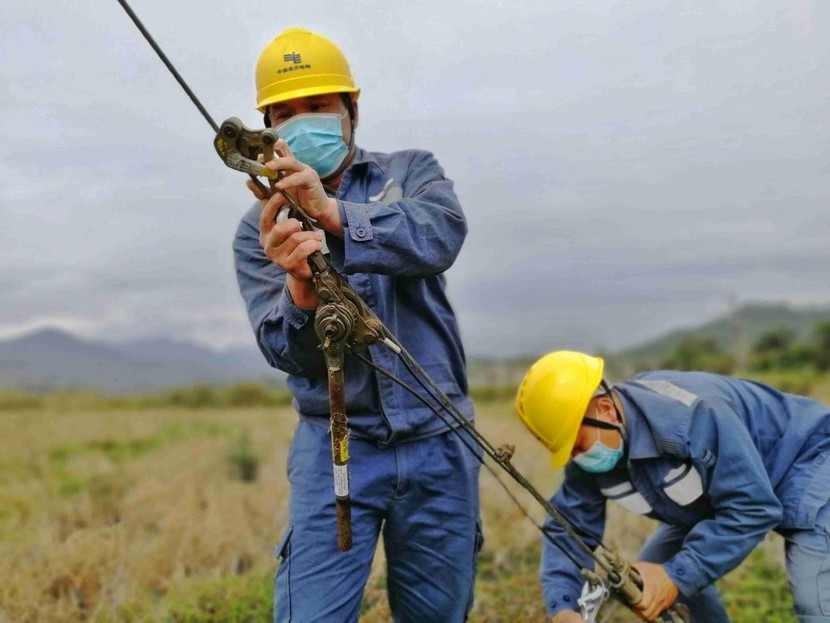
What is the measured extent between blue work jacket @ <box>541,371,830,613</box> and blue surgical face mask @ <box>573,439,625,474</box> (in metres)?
0.05

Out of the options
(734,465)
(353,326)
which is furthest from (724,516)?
(353,326)

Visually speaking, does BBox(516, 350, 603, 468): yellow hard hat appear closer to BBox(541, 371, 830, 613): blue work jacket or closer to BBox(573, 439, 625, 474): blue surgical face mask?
BBox(573, 439, 625, 474): blue surgical face mask

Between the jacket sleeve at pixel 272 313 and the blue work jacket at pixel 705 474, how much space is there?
132cm

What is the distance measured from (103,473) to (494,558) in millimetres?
4790

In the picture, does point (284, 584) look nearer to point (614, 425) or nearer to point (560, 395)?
point (560, 395)

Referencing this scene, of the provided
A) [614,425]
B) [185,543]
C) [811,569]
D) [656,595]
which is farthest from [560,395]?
[185,543]

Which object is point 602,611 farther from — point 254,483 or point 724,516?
point 254,483

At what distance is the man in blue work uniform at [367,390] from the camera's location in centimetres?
265

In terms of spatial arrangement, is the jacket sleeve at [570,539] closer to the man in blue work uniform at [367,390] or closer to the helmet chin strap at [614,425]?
the helmet chin strap at [614,425]

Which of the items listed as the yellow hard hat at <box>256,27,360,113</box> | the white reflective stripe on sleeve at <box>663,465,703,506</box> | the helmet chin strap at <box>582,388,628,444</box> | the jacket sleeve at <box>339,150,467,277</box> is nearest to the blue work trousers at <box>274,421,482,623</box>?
the helmet chin strap at <box>582,388,628,444</box>

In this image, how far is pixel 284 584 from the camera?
2.71m

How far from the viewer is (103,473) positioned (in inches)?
341

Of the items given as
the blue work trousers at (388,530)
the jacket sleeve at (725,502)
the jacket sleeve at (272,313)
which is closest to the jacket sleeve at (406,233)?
the jacket sleeve at (272,313)

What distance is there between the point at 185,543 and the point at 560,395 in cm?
346
